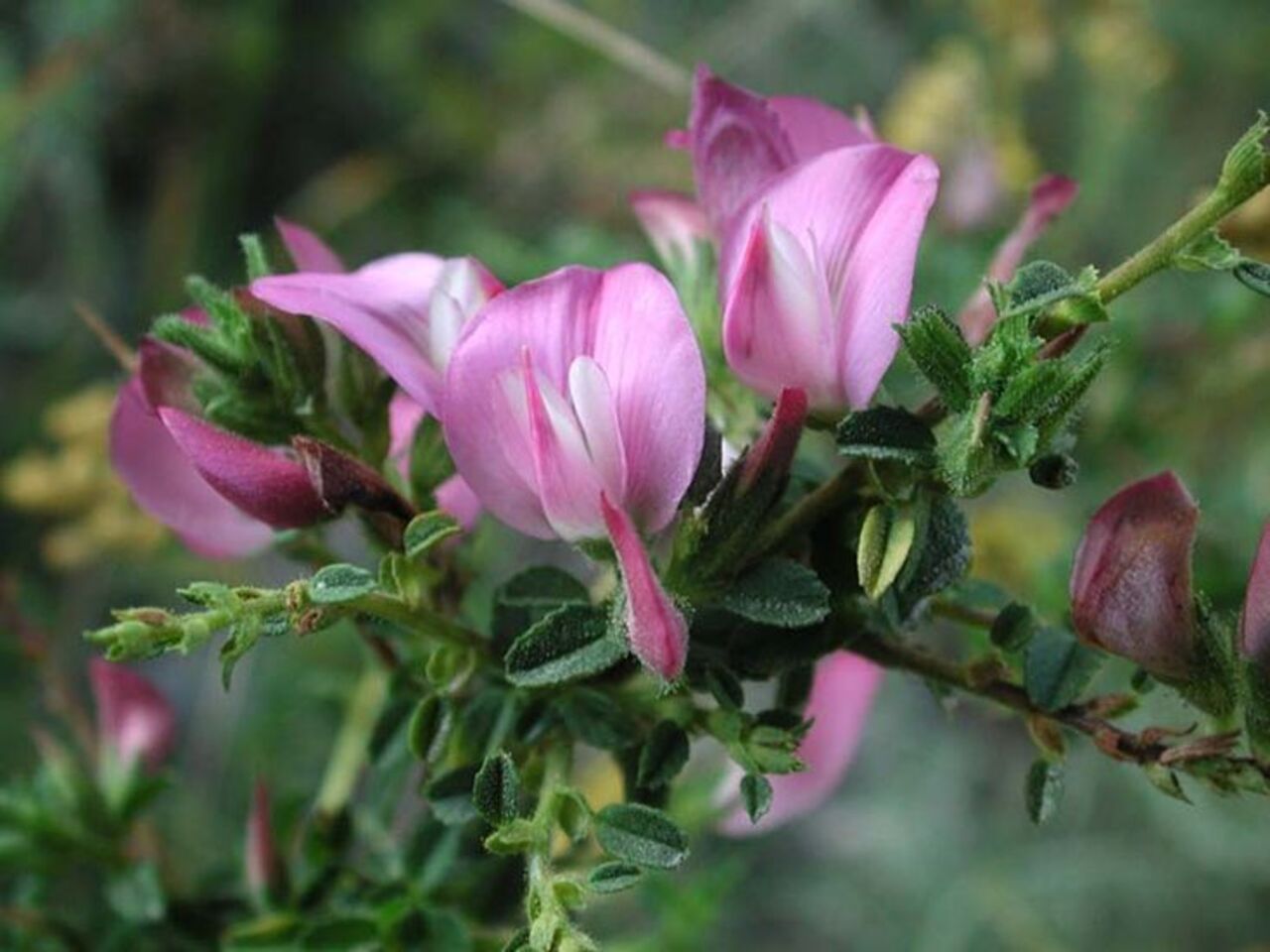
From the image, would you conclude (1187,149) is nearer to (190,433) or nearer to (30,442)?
(30,442)

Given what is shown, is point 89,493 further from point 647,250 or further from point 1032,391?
point 1032,391

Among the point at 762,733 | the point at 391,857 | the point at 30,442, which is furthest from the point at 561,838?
the point at 30,442

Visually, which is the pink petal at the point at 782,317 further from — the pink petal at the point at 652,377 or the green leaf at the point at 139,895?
the green leaf at the point at 139,895

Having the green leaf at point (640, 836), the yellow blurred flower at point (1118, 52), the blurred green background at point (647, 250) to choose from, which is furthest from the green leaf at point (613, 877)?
the yellow blurred flower at point (1118, 52)

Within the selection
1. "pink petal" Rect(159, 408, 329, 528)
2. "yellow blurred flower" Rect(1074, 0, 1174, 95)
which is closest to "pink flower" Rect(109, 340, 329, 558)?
"pink petal" Rect(159, 408, 329, 528)

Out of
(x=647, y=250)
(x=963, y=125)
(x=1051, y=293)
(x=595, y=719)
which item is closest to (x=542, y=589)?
(x=595, y=719)

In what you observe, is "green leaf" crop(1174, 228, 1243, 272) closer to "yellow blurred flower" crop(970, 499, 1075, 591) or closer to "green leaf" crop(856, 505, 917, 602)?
"green leaf" crop(856, 505, 917, 602)
